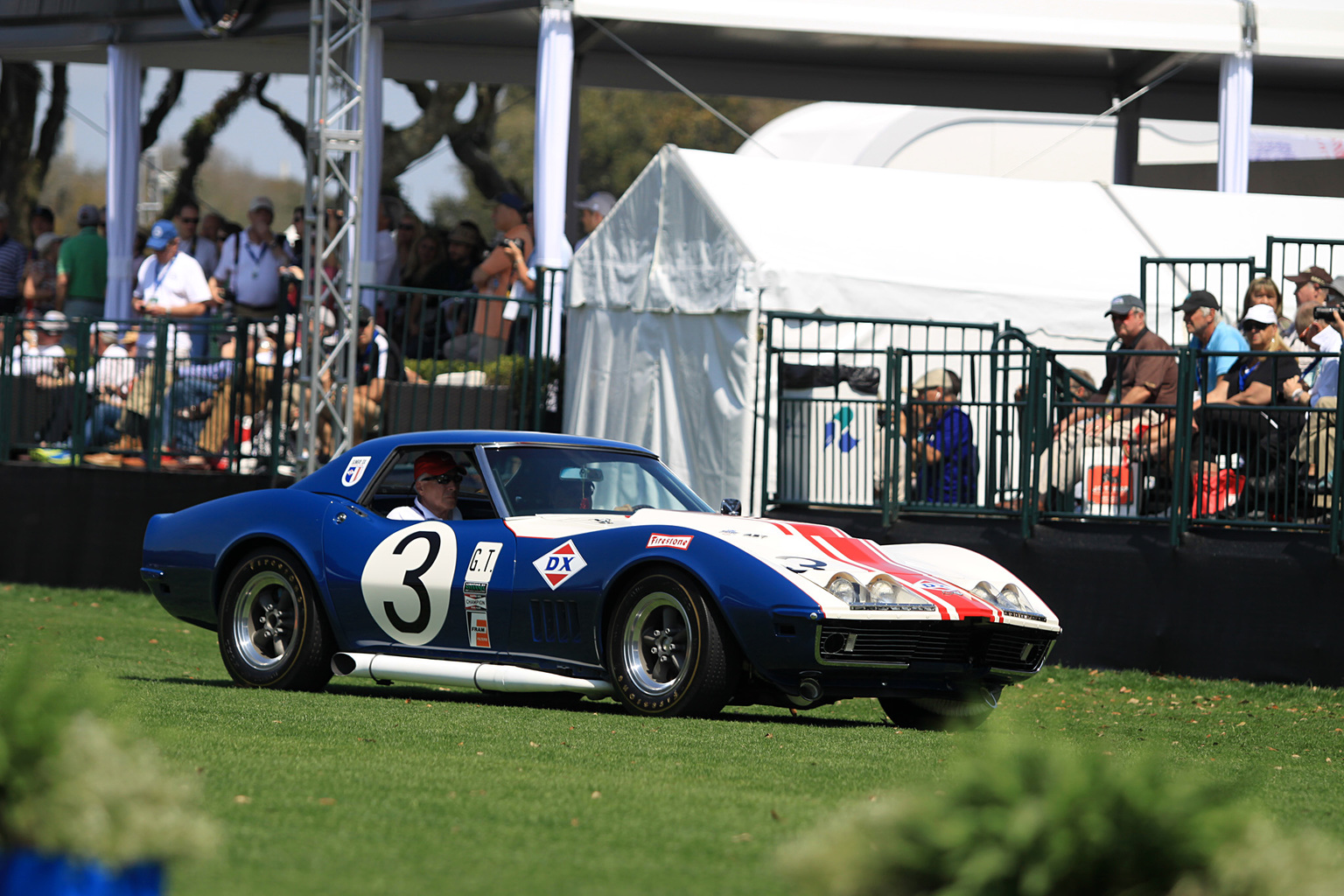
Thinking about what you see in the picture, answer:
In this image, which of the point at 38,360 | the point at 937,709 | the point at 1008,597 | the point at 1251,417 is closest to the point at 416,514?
the point at 937,709

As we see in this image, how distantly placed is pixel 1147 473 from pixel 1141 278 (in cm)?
283

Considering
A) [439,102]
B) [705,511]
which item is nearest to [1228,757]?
[705,511]

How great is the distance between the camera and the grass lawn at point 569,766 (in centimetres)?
438

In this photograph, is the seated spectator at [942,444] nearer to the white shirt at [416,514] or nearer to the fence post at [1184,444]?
the fence post at [1184,444]

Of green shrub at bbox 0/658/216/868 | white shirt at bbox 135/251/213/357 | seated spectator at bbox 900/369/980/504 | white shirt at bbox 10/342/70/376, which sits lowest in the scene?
green shrub at bbox 0/658/216/868

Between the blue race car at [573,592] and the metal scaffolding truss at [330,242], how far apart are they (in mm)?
5688

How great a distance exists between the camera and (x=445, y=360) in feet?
56.2

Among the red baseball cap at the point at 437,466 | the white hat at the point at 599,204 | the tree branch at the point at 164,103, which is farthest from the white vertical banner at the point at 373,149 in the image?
the tree branch at the point at 164,103

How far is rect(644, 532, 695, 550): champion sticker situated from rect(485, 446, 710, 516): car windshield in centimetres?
88

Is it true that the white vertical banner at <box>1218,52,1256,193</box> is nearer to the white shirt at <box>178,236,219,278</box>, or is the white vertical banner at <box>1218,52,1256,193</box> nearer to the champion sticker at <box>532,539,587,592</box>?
the white shirt at <box>178,236,219,278</box>

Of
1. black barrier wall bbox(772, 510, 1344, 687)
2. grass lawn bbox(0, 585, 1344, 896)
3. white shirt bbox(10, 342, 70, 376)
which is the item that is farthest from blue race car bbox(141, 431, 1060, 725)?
white shirt bbox(10, 342, 70, 376)

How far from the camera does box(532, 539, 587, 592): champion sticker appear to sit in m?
8.82

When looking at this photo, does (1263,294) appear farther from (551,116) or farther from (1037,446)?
(551,116)

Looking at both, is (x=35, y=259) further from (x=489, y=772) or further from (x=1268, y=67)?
(x=489, y=772)
